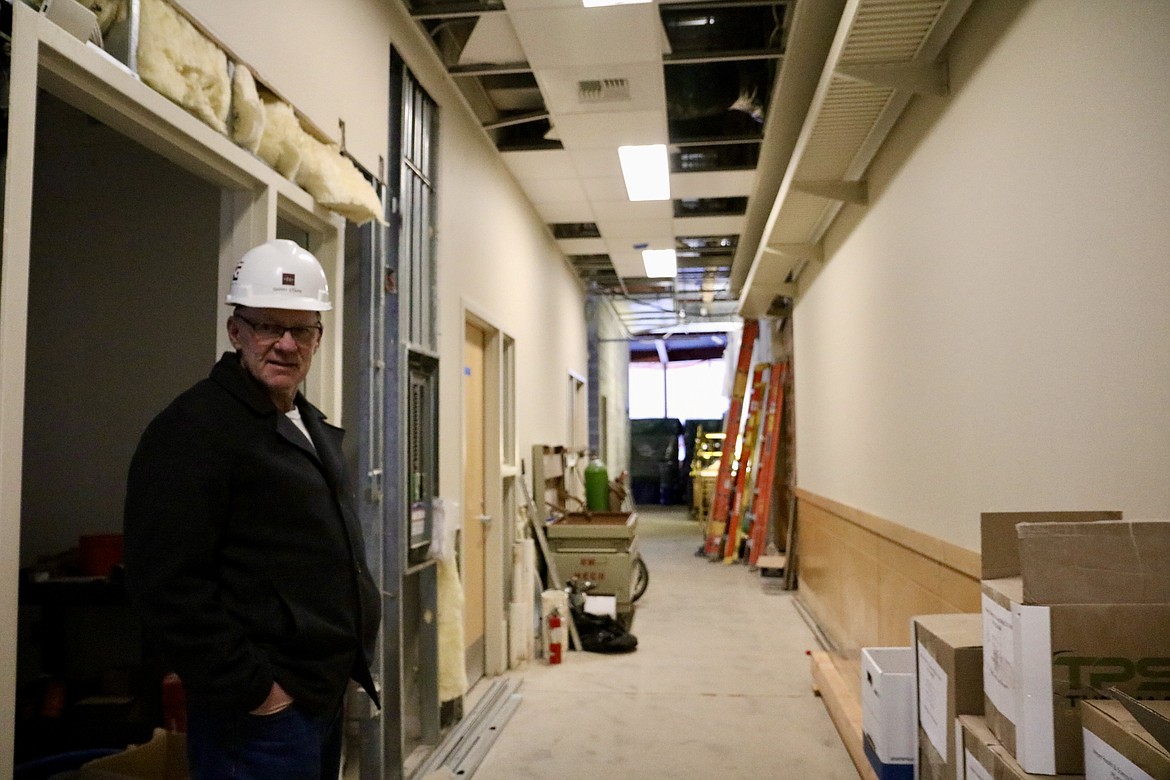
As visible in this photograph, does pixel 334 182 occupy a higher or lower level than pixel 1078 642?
higher

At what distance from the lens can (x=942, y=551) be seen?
297cm

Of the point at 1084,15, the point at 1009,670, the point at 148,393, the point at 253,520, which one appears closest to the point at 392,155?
the point at 148,393

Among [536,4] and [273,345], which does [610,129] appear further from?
[273,345]

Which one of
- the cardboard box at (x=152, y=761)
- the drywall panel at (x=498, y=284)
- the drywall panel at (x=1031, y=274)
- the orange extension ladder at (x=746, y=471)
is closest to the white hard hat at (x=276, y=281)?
the cardboard box at (x=152, y=761)

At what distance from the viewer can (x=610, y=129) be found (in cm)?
500

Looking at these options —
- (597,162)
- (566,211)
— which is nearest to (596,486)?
(566,211)

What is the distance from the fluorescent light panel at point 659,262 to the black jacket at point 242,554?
6904 millimetres

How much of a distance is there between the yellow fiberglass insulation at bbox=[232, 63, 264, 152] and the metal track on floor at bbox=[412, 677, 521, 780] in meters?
2.46

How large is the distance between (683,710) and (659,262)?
5.66m

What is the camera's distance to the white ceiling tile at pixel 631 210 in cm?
658

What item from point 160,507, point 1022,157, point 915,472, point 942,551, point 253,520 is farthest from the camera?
point 915,472

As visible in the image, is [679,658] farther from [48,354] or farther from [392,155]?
[48,354]

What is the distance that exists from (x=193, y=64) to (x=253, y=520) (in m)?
1.15

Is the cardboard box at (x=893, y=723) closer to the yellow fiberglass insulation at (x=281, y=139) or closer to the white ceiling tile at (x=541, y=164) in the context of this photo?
the yellow fiberglass insulation at (x=281, y=139)
